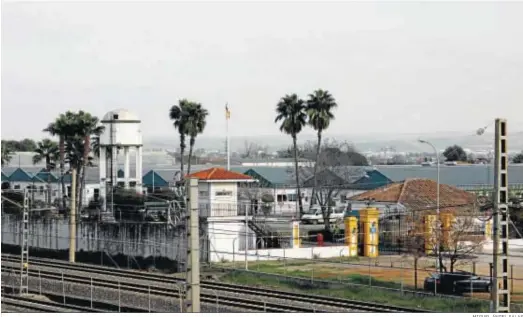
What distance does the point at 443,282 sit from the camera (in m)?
28.4

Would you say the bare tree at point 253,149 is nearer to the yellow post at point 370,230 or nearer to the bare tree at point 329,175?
the bare tree at point 329,175

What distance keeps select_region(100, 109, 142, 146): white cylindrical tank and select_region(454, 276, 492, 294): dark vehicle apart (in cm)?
2407

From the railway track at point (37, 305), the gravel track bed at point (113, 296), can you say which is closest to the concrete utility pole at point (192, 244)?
the gravel track bed at point (113, 296)

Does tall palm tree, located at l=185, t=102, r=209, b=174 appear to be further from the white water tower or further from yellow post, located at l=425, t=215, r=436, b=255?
yellow post, located at l=425, t=215, r=436, b=255

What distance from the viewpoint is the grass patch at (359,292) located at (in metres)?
24.6

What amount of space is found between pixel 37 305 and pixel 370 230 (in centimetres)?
1609

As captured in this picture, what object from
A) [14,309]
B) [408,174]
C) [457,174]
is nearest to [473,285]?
[14,309]

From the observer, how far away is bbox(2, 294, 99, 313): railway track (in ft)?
81.3

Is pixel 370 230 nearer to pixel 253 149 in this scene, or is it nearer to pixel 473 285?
pixel 473 285

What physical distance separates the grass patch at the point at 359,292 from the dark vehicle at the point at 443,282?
140 centimetres

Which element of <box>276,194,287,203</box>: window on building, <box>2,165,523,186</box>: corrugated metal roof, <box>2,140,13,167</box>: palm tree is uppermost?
<box>2,140,13,167</box>: palm tree

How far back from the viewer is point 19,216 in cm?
4375

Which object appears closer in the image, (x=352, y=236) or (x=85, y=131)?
(x=352, y=236)

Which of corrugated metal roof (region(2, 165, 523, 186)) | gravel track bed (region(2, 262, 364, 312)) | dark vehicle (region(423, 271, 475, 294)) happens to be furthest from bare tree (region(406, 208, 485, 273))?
corrugated metal roof (region(2, 165, 523, 186))
